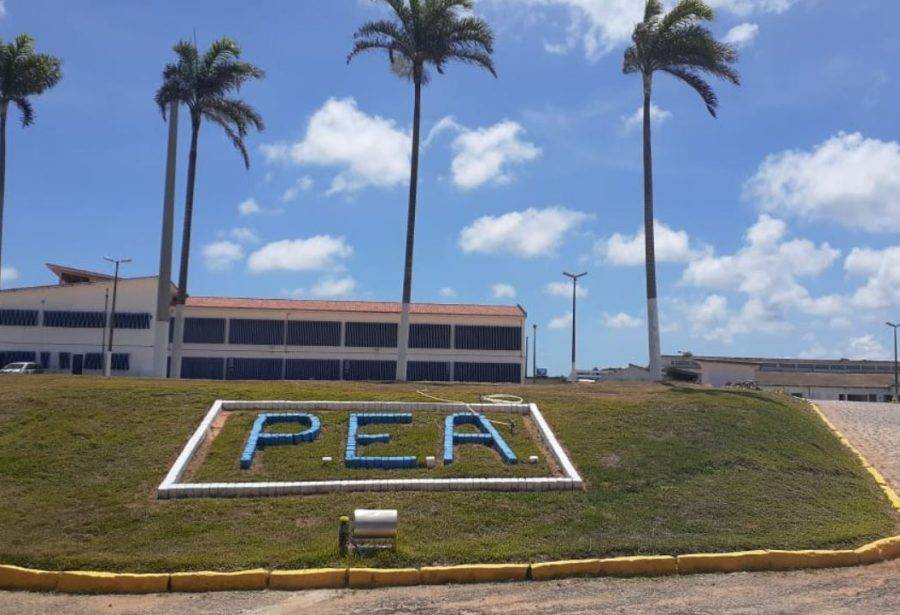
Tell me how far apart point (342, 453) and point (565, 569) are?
18.7 feet

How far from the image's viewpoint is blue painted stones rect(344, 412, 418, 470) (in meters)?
14.7

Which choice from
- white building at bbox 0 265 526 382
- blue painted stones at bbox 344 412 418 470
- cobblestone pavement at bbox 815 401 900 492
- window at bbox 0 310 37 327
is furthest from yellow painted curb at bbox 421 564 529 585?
window at bbox 0 310 37 327

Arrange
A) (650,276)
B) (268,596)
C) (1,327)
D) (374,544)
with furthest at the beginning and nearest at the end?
(1,327), (650,276), (374,544), (268,596)

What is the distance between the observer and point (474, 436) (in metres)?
16.3

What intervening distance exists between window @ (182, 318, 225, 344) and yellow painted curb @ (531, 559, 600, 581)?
4268 centimetres

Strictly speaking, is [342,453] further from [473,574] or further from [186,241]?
[186,241]

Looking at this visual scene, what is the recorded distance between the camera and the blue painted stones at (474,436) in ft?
50.2

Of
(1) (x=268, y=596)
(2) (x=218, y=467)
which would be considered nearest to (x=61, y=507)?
(2) (x=218, y=467)

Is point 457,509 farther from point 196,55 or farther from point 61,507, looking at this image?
point 196,55

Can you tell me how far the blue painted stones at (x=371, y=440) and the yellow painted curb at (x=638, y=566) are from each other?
463 cm

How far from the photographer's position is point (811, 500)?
14.6 metres

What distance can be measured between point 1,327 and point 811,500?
47.0 metres

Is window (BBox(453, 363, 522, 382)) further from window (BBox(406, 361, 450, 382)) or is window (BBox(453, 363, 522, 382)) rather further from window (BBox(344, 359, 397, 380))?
window (BBox(344, 359, 397, 380))

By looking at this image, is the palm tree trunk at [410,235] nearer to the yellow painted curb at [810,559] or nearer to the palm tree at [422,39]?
the palm tree at [422,39]
